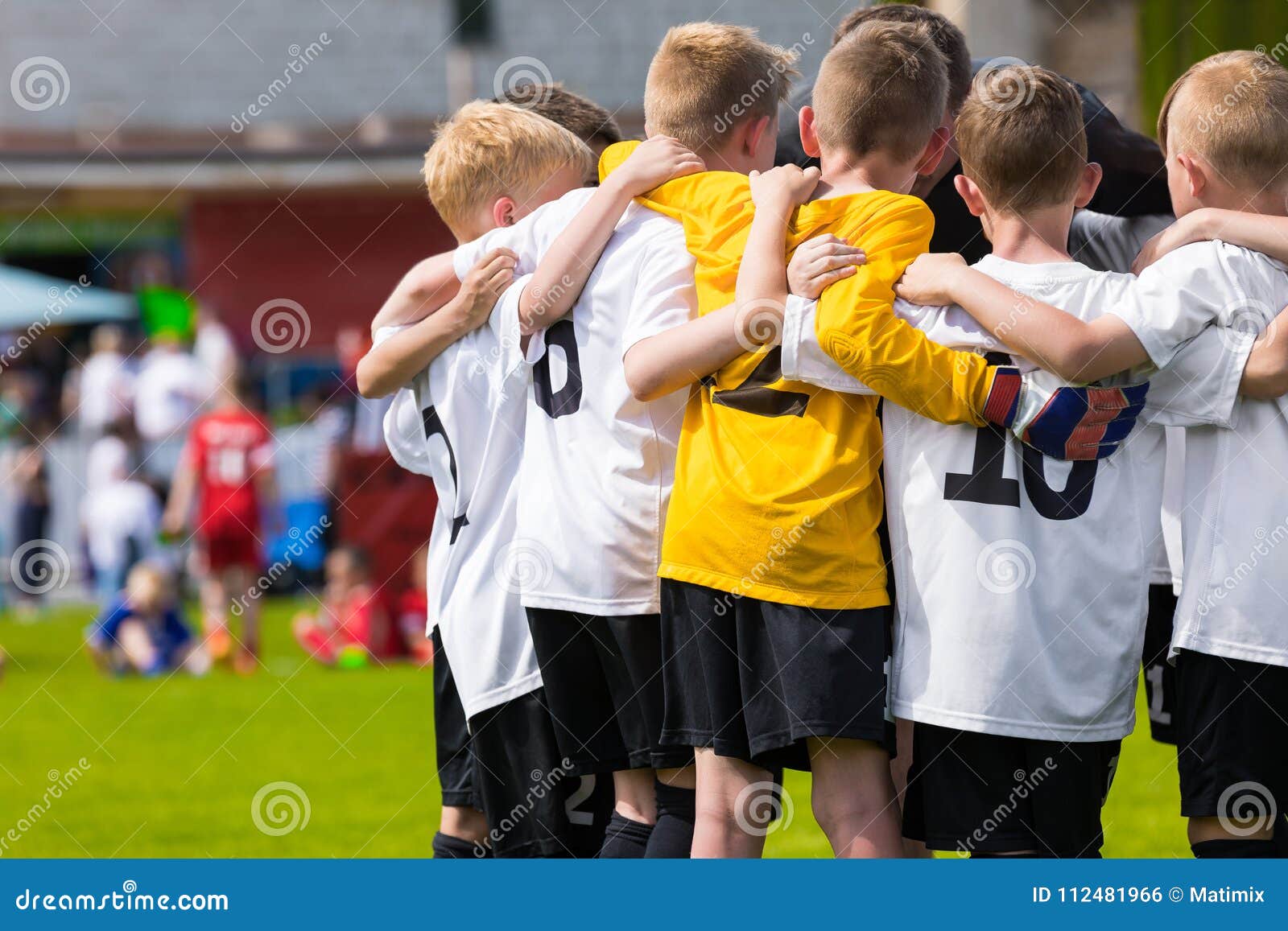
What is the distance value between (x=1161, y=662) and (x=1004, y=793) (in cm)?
73

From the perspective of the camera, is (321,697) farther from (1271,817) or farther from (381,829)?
(1271,817)

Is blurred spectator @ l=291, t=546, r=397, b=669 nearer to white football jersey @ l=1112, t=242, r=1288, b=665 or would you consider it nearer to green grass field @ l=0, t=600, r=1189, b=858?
green grass field @ l=0, t=600, r=1189, b=858

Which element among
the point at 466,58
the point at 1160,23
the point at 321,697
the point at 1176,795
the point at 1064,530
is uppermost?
the point at 466,58

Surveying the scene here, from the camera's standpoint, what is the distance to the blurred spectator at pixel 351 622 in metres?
10.8

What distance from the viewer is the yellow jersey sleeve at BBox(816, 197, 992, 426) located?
2.69 m

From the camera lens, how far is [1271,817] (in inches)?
113

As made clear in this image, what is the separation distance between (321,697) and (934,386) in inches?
275

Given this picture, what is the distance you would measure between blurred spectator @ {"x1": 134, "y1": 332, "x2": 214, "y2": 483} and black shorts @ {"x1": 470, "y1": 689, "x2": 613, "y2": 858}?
10.7 meters

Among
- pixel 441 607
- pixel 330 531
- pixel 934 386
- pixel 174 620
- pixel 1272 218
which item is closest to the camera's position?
pixel 934 386

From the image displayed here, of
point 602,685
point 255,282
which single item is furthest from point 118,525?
point 602,685

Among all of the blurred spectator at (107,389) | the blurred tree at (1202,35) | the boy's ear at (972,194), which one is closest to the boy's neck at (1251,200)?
the boy's ear at (972,194)

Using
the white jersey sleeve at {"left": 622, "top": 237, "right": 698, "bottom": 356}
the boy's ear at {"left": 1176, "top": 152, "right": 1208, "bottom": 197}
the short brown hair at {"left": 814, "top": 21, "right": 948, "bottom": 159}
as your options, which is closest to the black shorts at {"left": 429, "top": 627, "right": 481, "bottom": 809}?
the white jersey sleeve at {"left": 622, "top": 237, "right": 698, "bottom": 356}

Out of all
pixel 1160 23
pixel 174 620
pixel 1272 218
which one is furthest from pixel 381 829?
pixel 1160 23

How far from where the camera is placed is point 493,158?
3422mm
